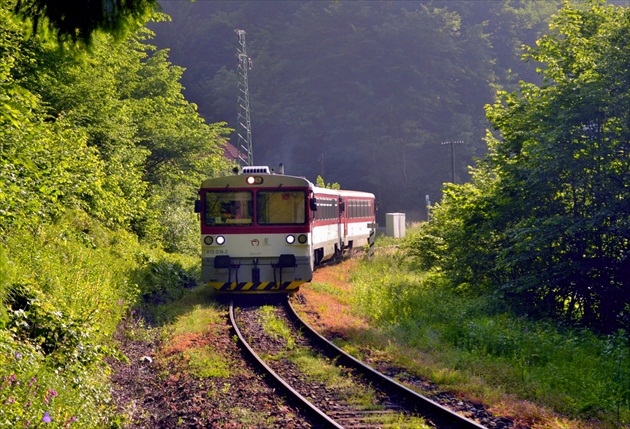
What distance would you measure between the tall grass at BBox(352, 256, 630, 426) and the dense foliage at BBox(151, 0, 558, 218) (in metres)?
47.5

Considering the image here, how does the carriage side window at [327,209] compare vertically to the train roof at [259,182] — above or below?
below

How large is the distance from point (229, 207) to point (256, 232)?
0.89 meters

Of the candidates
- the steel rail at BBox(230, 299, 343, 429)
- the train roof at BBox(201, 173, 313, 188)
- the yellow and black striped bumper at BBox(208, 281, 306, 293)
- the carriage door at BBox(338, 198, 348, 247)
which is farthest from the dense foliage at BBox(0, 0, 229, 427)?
the carriage door at BBox(338, 198, 348, 247)

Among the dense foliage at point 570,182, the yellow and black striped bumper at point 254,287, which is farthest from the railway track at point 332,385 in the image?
the dense foliage at point 570,182

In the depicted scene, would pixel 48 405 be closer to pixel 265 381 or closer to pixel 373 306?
pixel 265 381

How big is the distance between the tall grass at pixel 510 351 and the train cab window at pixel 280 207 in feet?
8.23

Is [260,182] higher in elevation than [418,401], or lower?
higher

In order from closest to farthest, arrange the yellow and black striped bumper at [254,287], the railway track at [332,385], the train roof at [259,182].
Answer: the railway track at [332,385], the yellow and black striped bumper at [254,287], the train roof at [259,182]

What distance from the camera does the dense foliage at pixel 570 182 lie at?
1337cm

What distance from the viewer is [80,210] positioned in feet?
55.3

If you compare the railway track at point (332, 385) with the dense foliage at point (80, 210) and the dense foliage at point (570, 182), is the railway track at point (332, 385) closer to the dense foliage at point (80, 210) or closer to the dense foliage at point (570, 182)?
the dense foliage at point (80, 210)

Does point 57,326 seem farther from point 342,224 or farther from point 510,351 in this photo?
point 342,224

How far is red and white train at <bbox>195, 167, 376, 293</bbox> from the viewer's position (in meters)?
16.5

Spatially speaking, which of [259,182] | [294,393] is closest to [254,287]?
[259,182]
